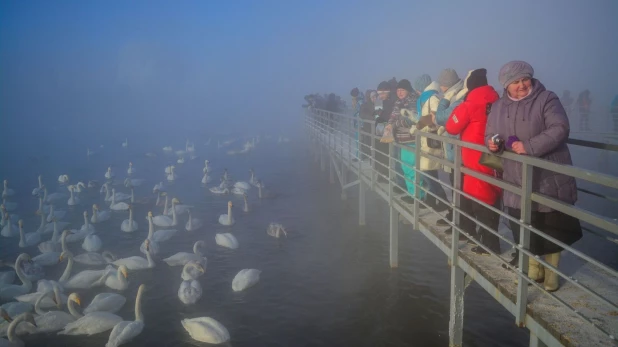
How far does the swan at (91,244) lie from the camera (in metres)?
12.6

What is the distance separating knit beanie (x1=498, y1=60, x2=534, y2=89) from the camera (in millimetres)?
4141

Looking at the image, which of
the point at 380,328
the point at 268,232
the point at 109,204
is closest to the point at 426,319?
the point at 380,328

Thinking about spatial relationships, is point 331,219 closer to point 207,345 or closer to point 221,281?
point 221,281

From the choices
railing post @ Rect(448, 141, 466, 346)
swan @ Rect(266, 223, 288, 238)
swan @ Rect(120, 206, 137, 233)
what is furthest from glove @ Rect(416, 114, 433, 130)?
swan @ Rect(120, 206, 137, 233)

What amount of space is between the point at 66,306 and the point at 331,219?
8050 millimetres

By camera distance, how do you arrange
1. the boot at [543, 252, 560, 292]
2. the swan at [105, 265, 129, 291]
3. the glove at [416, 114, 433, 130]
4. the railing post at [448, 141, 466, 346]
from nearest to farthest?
1. the boot at [543, 252, 560, 292]
2. the railing post at [448, 141, 466, 346]
3. the glove at [416, 114, 433, 130]
4. the swan at [105, 265, 129, 291]

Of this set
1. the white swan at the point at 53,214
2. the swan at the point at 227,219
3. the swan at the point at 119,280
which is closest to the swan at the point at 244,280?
the swan at the point at 119,280

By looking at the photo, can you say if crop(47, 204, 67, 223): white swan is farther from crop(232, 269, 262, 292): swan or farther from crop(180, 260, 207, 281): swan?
crop(232, 269, 262, 292): swan

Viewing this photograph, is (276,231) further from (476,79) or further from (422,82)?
(476,79)

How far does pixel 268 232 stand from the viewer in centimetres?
1348

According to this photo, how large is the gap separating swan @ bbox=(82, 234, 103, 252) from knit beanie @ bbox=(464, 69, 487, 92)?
35.9 feet

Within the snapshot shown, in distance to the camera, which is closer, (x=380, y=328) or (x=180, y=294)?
(x=380, y=328)

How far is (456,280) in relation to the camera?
6.16 m

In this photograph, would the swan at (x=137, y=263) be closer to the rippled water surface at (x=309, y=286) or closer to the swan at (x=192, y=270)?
the rippled water surface at (x=309, y=286)
